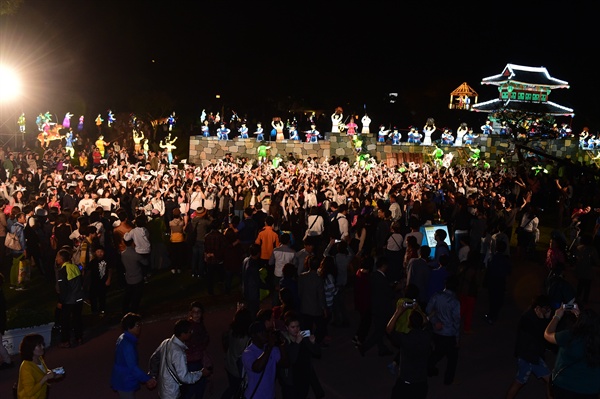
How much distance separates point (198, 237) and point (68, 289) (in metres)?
3.75

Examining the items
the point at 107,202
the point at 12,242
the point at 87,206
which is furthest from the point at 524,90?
the point at 12,242

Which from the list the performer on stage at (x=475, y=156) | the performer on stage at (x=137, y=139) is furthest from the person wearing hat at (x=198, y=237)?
the performer on stage at (x=475, y=156)

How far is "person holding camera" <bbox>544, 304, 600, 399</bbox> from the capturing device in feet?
16.9

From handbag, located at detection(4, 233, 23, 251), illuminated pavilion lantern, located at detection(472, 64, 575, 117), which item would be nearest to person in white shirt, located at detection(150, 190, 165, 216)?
handbag, located at detection(4, 233, 23, 251)

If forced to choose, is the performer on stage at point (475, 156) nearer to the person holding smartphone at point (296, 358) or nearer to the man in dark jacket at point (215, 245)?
→ the man in dark jacket at point (215, 245)

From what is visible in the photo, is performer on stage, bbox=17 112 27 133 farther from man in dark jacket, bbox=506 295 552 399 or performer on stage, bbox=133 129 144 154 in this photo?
man in dark jacket, bbox=506 295 552 399

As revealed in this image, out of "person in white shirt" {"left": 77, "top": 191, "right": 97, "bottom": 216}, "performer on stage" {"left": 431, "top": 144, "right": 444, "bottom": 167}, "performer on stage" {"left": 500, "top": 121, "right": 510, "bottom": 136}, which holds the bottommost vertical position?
"person in white shirt" {"left": 77, "top": 191, "right": 97, "bottom": 216}

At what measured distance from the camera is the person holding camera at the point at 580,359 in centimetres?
516

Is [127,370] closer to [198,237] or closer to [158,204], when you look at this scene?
[198,237]

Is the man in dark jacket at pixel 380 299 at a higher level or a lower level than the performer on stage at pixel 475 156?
lower

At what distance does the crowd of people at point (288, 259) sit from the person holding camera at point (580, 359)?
2 centimetres

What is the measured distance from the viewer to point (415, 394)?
6.05 metres

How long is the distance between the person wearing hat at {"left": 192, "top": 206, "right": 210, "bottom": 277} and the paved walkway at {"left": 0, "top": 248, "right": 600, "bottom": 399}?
1831 mm

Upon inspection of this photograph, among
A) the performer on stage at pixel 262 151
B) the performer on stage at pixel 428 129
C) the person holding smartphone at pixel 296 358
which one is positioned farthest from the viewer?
the performer on stage at pixel 428 129
